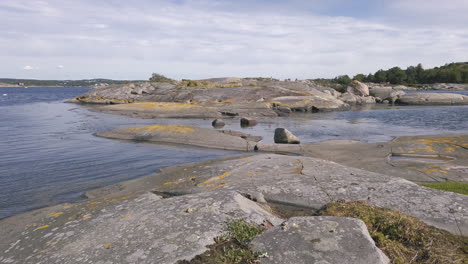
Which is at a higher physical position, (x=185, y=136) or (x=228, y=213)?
(x=228, y=213)

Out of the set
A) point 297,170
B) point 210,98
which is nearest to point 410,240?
point 297,170

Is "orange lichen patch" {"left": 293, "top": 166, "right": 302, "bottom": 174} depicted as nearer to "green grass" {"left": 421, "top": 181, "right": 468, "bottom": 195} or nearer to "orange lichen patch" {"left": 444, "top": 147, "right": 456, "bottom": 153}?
"green grass" {"left": 421, "top": 181, "right": 468, "bottom": 195}

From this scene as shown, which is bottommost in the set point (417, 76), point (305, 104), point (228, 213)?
point (305, 104)

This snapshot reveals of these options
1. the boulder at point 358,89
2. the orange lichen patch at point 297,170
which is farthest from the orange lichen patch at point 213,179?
the boulder at point 358,89

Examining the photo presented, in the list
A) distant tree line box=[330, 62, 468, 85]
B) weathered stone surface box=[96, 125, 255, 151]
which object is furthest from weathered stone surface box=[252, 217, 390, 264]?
distant tree line box=[330, 62, 468, 85]

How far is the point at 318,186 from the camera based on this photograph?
836 centimetres

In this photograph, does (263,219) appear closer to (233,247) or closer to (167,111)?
(233,247)

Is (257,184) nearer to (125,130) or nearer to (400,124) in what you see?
(125,130)

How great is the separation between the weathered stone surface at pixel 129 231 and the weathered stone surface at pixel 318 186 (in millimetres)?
1639

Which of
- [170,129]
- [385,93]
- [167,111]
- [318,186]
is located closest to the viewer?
[318,186]

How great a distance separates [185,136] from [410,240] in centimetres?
1601

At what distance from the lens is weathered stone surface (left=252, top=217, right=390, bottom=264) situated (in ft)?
14.9

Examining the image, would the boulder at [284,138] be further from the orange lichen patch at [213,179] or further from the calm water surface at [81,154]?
the orange lichen patch at [213,179]

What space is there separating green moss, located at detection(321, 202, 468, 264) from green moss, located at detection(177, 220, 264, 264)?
180 centimetres
